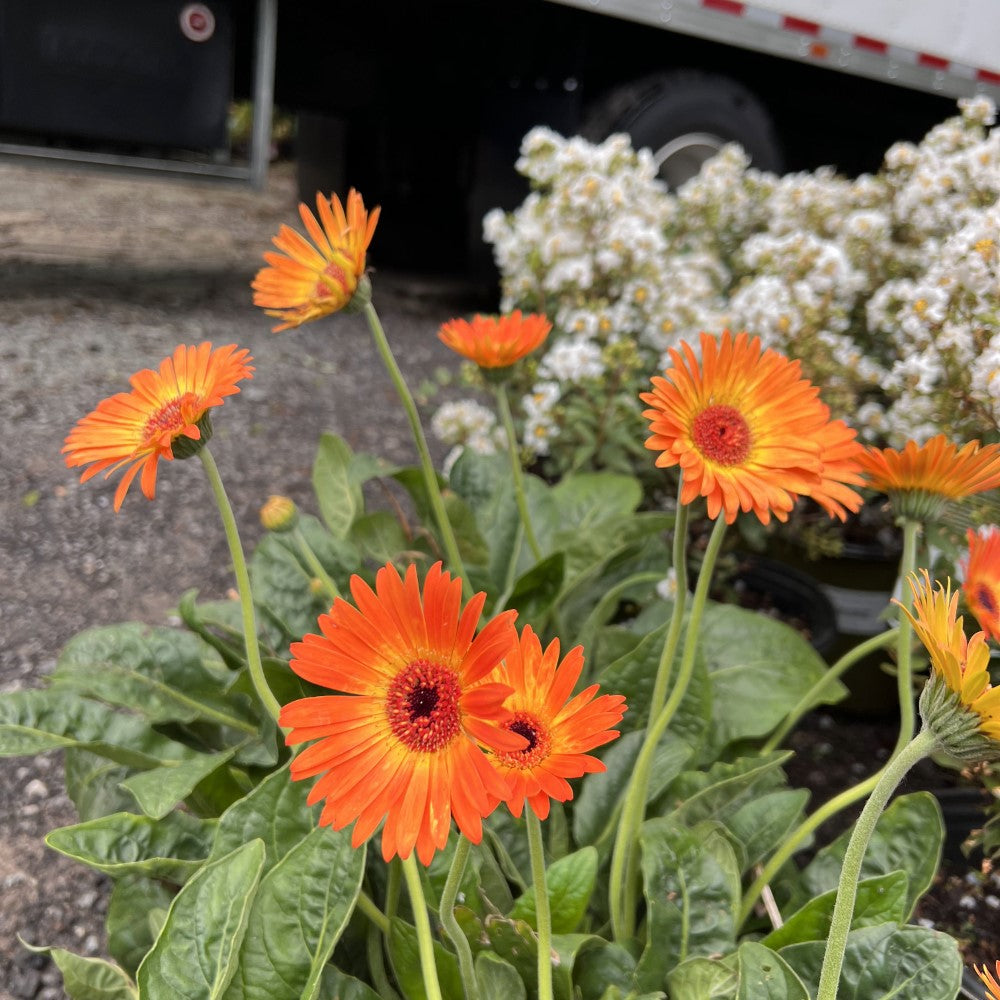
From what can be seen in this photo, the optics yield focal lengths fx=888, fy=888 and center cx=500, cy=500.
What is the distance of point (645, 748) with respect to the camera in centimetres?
103

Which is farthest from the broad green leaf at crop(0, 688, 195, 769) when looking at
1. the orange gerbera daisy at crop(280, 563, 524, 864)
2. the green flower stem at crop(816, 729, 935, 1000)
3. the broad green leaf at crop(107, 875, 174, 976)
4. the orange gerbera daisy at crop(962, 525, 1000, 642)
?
the orange gerbera daisy at crop(962, 525, 1000, 642)

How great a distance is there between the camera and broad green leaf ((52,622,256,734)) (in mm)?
1276

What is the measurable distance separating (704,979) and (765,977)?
0.14 metres

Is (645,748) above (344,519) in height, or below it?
above

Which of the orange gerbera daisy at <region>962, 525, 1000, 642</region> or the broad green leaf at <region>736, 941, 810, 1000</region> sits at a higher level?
the orange gerbera daisy at <region>962, 525, 1000, 642</region>

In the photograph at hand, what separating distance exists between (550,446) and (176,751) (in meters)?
1.20

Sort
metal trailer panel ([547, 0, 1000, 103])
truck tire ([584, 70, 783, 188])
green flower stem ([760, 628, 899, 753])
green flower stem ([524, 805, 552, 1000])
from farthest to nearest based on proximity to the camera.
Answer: truck tire ([584, 70, 783, 188])
metal trailer panel ([547, 0, 1000, 103])
green flower stem ([760, 628, 899, 753])
green flower stem ([524, 805, 552, 1000])

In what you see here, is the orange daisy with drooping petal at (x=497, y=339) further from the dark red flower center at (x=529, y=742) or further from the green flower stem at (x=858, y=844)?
the green flower stem at (x=858, y=844)

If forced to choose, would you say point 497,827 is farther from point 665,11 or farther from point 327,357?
point 665,11

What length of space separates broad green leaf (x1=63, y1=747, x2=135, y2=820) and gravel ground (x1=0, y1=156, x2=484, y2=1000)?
272 millimetres

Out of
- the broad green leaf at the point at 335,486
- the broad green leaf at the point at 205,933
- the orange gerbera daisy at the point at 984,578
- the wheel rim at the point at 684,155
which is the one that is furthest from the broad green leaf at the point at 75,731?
the wheel rim at the point at 684,155

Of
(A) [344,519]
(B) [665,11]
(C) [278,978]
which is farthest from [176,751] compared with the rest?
(B) [665,11]

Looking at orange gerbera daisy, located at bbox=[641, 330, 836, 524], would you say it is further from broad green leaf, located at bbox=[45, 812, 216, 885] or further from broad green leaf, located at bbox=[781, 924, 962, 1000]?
broad green leaf, located at bbox=[45, 812, 216, 885]

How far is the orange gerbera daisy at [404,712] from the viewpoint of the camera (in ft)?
2.08
